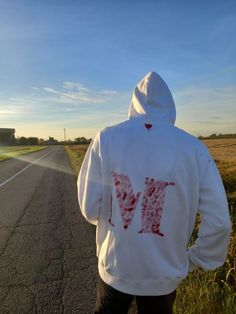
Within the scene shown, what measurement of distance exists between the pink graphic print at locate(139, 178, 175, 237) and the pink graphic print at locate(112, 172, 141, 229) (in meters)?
0.05

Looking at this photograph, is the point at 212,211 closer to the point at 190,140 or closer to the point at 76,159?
the point at 190,140

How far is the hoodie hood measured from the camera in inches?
81.3

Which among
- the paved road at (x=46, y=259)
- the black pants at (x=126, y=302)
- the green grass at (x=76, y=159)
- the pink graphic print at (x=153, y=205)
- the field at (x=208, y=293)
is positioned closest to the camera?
the pink graphic print at (x=153, y=205)

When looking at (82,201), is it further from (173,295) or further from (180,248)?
(173,295)

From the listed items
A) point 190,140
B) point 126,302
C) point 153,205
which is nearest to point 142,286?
point 126,302

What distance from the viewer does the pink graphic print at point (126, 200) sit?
6.38ft

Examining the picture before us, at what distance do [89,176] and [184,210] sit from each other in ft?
1.83

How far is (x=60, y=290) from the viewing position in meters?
4.22

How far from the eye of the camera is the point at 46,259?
17.4ft

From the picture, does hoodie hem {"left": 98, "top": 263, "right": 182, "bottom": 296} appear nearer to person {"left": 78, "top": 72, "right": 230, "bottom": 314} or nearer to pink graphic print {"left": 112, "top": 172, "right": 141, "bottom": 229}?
person {"left": 78, "top": 72, "right": 230, "bottom": 314}

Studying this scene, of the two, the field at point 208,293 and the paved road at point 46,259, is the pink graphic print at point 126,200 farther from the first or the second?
the paved road at point 46,259

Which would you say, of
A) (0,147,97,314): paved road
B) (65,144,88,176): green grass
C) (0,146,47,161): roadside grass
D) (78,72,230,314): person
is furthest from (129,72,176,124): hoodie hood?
(0,146,47,161): roadside grass

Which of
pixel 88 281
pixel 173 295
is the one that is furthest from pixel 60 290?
pixel 173 295

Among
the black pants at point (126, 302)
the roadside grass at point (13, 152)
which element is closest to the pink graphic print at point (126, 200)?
the black pants at point (126, 302)
